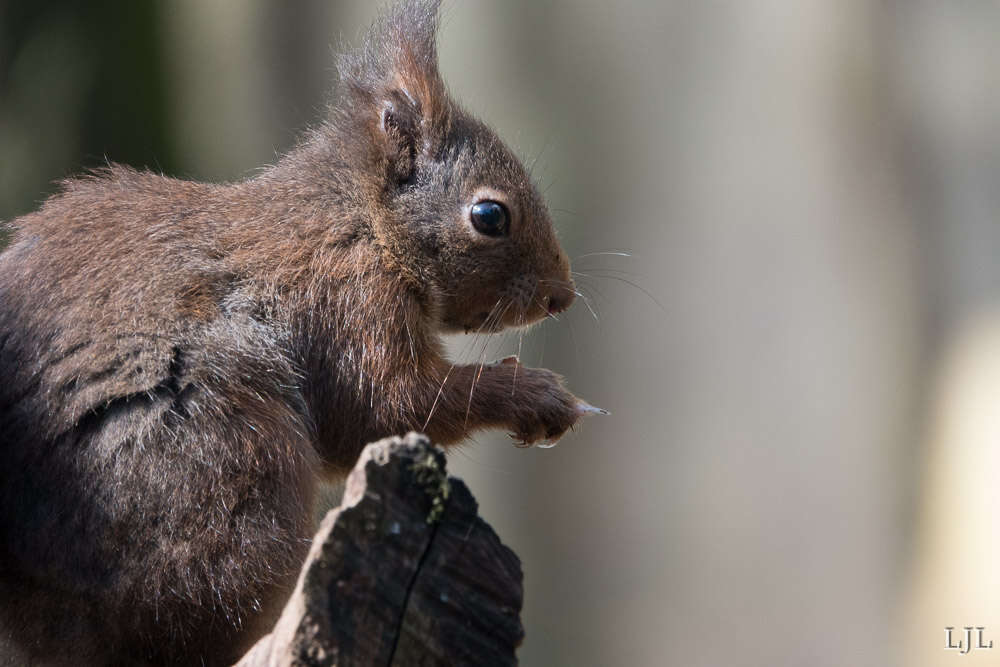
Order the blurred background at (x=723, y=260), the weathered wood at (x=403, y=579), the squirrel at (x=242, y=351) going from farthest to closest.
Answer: the blurred background at (x=723, y=260) < the squirrel at (x=242, y=351) < the weathered wood at (x=403, y=579)

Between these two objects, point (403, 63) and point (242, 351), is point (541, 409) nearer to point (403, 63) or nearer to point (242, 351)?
point (242, 351)

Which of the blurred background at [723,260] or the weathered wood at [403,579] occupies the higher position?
the blurred background at [723,260]

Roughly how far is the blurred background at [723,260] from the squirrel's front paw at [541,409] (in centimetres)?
150

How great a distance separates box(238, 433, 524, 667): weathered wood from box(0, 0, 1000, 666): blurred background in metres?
2.59

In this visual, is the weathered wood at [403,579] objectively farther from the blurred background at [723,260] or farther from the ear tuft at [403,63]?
the blurred background at [723,260]

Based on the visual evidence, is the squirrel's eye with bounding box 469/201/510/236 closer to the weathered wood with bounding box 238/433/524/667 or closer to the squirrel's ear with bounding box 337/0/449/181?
the squirrel's ear with bounding box 337/0/449/181

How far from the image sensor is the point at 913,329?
400 centimetres

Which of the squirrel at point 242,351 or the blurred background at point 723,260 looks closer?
the squirrel at point 242,351

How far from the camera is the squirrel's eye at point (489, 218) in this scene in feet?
7.25

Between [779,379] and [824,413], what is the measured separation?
217mm

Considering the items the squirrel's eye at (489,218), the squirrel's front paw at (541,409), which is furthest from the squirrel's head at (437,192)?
the squirrel's front paw at (541,409)

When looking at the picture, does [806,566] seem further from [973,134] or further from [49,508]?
[49,508]

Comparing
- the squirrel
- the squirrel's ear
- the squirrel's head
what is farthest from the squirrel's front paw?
the squirrel's ear

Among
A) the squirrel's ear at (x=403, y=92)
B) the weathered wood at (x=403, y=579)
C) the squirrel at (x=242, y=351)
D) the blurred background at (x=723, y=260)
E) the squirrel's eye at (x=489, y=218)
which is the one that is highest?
the blurred background at (x=723, y=260)
